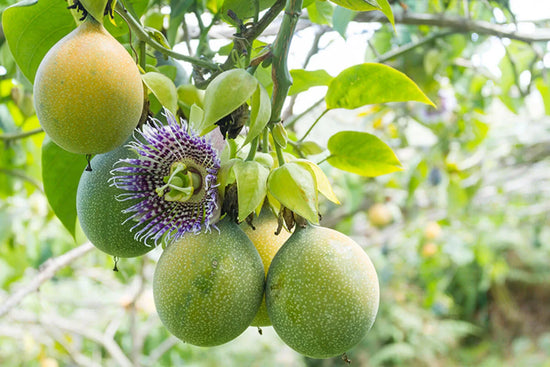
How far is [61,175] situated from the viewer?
501mm

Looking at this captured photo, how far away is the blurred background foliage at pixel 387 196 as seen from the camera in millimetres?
1033

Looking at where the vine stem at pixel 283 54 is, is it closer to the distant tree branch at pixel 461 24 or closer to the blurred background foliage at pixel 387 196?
the blurred background foliage at pixel 387 196

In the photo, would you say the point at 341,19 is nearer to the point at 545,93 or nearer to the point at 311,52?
the point at 311,52

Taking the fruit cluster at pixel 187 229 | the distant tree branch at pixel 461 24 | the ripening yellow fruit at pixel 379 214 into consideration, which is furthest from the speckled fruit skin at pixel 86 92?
the ripening yellow fruit at pixel 379 214

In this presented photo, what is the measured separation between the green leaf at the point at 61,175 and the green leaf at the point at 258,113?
200 millimetres

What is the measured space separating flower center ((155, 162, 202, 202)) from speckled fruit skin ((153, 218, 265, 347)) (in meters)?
0.03

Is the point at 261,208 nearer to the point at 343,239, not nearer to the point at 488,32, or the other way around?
the point at 343,239

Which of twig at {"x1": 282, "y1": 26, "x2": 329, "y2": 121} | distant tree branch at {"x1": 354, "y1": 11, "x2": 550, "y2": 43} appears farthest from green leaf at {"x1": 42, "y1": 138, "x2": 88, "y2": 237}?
distant tree branch at {"x1": 354, "y1": 11, "x2": 550, "y2": 43}

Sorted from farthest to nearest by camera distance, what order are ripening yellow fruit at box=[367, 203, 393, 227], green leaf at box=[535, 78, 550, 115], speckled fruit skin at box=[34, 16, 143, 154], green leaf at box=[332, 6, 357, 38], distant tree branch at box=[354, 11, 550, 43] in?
ripening yellow fruit at box=[367, 203, 393, 227] → green leaf at box=[535, 78, 550, 115] → distant tree branch at box=[354, 11, 550, 43] → green leaf at box=[332, 6, 357, 38] → speckled fruit skin at box=[34, 16, 143, 154]

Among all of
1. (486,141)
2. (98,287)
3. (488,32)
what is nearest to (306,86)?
(488,32)

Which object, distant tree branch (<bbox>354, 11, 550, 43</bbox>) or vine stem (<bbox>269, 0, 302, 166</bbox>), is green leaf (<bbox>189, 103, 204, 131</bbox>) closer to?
vine stem (<bbox>269, 0, 302, 166</bbox>)

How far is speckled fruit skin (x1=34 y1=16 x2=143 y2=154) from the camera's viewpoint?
35 cm

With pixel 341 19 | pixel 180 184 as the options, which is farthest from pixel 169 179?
pixel 341 19

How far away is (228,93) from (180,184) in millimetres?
93
